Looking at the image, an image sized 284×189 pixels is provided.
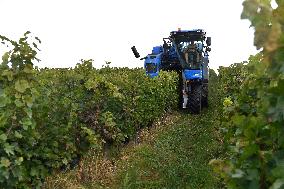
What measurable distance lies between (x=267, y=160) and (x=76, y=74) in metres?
5.63

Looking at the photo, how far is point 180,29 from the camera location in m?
18.1

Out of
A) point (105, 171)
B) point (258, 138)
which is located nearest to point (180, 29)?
point (105, 171)

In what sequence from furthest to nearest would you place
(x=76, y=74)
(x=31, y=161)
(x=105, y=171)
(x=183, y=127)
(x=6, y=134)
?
1. (x=183, y=127)
2. (x=105, y=171)
3. (x=76, y=74)
4. (x=31, y=161)
5. (x=6, y=134)

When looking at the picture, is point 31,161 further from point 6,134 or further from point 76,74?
point 76,74

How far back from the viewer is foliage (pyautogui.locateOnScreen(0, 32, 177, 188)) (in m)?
4.82

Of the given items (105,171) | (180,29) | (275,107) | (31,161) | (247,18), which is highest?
(180,29)

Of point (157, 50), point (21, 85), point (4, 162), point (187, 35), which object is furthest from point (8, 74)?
point (157, 50)

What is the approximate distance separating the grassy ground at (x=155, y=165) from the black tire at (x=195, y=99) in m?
3.61

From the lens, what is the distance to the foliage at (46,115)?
482 centimetres

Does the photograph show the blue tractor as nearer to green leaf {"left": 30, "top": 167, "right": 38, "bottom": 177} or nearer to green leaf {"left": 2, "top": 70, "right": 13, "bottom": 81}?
green leaf {"left": 30, "top": 167, "right": 38, "bottom": 177}

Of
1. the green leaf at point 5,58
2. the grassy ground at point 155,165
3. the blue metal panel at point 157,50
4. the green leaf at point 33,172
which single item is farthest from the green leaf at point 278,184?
the blue metal panel at point 157,50

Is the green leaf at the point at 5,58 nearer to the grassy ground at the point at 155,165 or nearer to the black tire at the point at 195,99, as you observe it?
the grassy ground at the point at 155,165

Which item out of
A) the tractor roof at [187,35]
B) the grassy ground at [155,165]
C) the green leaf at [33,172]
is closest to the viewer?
the green leaf at [33,172]

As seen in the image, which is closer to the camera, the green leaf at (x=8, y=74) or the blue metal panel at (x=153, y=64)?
the green leaf at (x=8, y=74)
